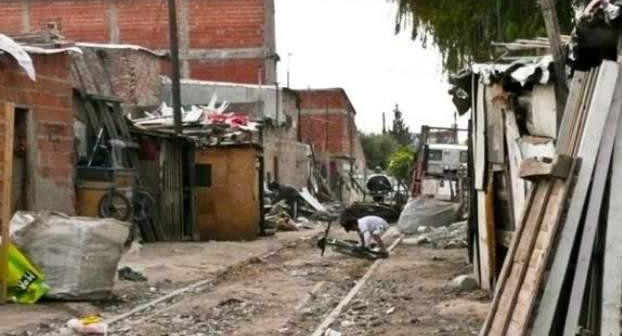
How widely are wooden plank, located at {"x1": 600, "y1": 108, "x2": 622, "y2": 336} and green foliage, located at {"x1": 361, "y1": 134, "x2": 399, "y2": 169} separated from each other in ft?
243

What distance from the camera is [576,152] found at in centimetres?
645

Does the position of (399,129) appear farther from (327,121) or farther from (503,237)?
(503,237)

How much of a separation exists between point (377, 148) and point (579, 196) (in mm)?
77173

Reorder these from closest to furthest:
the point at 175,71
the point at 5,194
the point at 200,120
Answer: the point at 5,194
the point at 175,71
the point at 200,120

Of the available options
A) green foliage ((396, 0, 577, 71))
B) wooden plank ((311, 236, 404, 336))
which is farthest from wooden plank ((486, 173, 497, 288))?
green foliage ((396, 0, 577, 71))

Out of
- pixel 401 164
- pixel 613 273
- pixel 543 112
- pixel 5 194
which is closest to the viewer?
pixel 613 273

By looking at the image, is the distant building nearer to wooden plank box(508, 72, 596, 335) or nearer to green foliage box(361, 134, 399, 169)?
green foliage box(361, 134, 399, 169)

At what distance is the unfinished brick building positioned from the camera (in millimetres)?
46312

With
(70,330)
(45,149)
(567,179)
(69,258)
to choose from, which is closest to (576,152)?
(567,179)

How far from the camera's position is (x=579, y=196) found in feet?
20.5

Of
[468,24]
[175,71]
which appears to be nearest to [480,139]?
[468,24]

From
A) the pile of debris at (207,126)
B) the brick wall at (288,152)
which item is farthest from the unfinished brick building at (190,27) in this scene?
the pile of debris at (207,126)

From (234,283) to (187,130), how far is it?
12.2m

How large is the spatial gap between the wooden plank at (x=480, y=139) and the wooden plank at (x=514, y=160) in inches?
46.6
